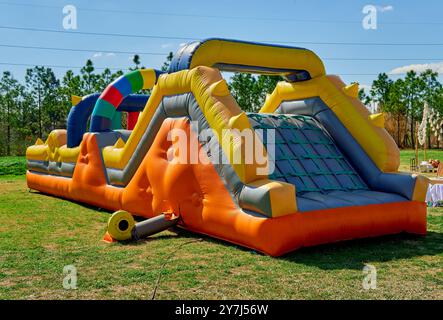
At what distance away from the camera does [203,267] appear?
13.3 ft

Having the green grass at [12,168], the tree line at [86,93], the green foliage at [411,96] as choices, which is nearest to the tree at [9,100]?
the tree line at [86,93]

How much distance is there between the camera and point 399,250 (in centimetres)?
471

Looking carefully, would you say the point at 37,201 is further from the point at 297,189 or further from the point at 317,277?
the point at 317,277

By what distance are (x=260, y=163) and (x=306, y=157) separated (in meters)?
1.20

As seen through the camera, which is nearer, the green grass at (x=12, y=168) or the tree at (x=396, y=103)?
the green grass at (x=12, y=168)

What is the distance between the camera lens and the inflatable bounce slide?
15.2 ft

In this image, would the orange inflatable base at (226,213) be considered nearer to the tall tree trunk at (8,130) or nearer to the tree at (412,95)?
the tall tree trunk at (8,130)

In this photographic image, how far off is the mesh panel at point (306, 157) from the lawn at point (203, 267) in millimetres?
797

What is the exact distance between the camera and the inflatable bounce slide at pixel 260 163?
464 centimetres

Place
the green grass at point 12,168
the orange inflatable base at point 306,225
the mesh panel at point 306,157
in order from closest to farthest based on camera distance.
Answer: the orange inflatable base at point 306,225 < the mesh panel at point 306,157 < the green grass at point 12,168

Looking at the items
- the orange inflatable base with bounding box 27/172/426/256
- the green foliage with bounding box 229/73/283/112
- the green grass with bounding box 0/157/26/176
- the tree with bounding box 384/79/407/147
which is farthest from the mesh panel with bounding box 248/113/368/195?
the tree with bounding box 384/79/407/147

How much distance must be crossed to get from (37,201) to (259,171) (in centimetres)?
555

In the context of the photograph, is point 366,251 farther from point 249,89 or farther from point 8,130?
point 8,130
